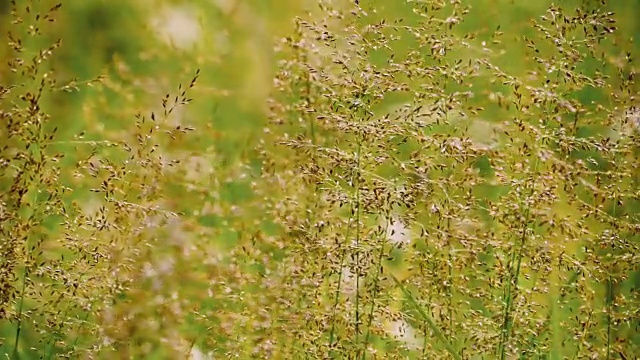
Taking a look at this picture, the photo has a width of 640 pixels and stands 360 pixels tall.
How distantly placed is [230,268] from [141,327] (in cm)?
16

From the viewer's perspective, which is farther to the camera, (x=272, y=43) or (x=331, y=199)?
(x=272, y=43)

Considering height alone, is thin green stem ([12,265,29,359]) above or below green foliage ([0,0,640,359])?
below

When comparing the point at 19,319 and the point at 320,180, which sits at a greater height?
the point at 320,180

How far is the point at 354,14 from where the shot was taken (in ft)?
4.18

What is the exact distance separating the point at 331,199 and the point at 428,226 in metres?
0.14

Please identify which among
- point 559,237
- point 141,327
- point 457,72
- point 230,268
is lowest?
point 141,327

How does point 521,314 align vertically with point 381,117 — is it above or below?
below

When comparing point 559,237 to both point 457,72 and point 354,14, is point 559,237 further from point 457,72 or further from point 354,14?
point 354,14

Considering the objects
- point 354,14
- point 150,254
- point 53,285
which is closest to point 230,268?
point 150,254

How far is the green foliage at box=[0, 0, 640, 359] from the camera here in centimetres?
120

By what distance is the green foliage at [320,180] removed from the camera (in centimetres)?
120

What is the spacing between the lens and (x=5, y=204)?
1.29 metres

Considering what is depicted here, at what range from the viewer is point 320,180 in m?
1.25

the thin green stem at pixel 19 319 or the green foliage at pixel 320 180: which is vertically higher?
the green foliage at pixel 320 180
